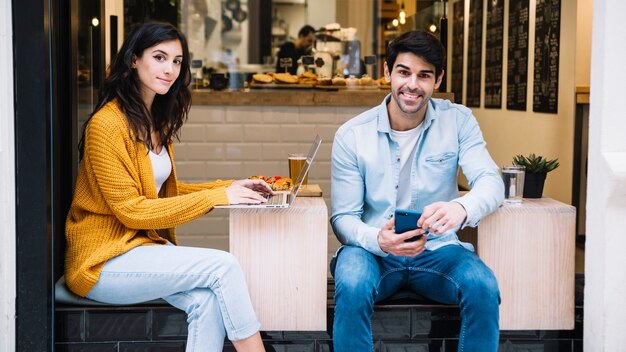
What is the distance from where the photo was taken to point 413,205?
10.6 feet

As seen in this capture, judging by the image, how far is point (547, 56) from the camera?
600 centimetres

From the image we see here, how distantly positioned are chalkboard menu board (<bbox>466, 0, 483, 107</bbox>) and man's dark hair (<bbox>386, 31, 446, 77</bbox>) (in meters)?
4.55

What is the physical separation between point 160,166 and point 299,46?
213 inches

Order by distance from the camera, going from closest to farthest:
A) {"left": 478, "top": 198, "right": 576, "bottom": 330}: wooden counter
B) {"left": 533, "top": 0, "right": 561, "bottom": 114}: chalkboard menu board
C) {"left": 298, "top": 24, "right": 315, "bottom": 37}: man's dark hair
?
{"left": 478, "top": 198, "right": 576, "bottom": 330}: wooden counter → {"left": 533, "top": 0, "right": 561, "bottom": 114}: chalkboard menu board → {"left": 298, "top": 24, "right": 315, "bottom": 37}: man's dark hair

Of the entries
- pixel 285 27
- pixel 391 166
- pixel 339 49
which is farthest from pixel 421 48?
pixel 285 27

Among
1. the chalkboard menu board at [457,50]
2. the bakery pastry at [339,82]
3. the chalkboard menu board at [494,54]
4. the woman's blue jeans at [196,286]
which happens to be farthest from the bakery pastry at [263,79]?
the woman's blue jeans at [196,286]

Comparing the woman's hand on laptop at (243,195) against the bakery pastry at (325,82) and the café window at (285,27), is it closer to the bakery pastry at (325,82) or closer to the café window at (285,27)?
the bakery pastry at (325,82)

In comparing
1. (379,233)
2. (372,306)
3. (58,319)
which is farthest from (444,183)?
(58,319)

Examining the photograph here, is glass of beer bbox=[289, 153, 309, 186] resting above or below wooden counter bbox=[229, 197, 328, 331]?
above

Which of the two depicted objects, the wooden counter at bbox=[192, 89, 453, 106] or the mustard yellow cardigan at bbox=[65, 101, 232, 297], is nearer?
the mustard yellow cardigan at bbox=[65, 101, 232, 297]

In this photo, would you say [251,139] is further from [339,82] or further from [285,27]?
[285,27]

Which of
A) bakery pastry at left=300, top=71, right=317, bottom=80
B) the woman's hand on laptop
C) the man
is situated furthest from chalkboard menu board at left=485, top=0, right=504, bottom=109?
the woman's hand on laptop

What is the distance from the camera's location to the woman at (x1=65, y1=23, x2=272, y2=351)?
2902 mm

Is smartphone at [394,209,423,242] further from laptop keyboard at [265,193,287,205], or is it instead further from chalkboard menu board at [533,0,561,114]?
chalkboard menu board at [533,0,561,114]
